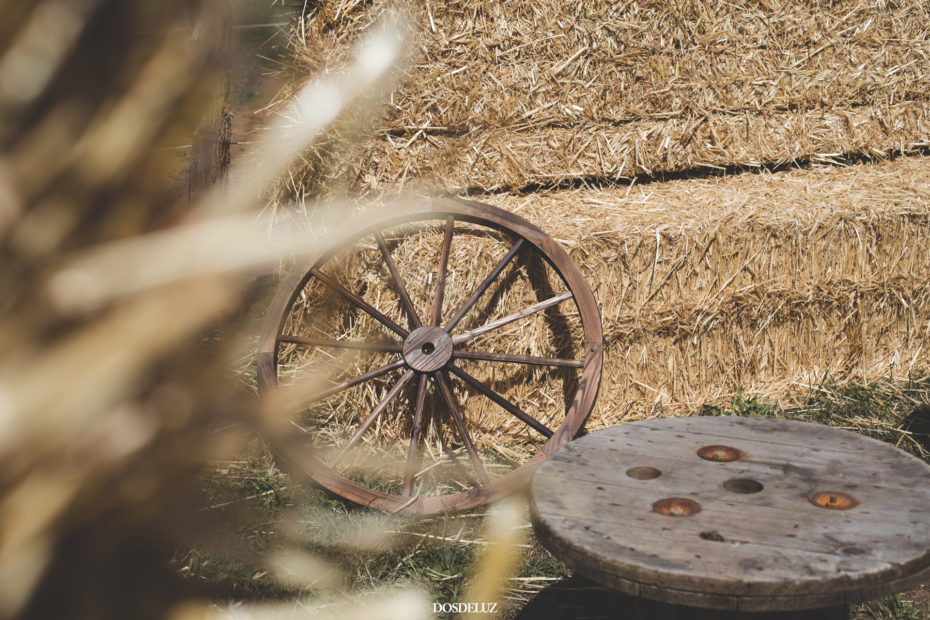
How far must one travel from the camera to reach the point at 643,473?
5.26ft

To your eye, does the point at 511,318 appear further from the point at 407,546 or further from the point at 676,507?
the point at 676,507

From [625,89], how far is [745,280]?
925 millimetres

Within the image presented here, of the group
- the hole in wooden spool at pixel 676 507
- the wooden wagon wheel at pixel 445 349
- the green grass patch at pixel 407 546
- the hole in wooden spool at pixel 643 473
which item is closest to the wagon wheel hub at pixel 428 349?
the wooden wagon wheel at pixel 445 349

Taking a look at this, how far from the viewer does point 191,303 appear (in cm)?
27

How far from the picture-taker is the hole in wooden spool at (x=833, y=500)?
1433 millimetres

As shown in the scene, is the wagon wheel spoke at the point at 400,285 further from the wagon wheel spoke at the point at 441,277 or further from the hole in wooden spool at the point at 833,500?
the hole in wooden spool at the point at 833,500

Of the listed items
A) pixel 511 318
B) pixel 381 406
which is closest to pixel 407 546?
pixel 381 406

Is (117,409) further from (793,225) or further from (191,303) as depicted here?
(793,225)

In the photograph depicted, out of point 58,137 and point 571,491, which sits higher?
point 58,137

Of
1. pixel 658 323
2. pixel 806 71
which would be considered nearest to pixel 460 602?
pixel 658 323

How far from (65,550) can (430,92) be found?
2701 mm

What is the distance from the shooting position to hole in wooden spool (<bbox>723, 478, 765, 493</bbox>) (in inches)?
59.7

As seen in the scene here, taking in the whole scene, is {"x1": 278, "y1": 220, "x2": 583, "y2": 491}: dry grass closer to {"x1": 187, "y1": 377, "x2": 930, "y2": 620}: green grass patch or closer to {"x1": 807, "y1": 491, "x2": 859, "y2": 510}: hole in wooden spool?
{"x1": 187, "y1": 377, "x2": 930, "y2": 620}: green grass patch

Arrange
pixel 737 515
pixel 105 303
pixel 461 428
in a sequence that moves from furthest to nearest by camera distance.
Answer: pixel 461 428, pixel 737 515, pixel 105 303
